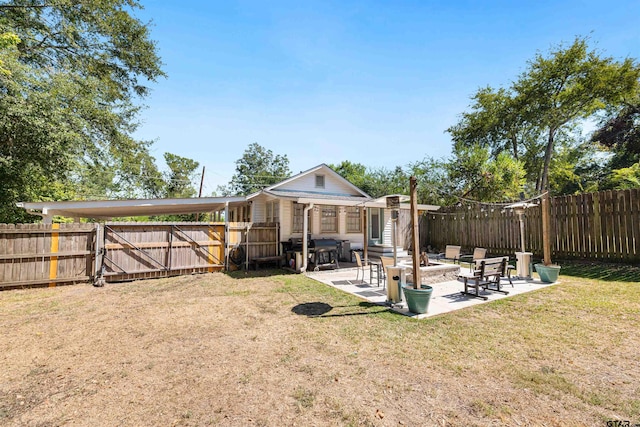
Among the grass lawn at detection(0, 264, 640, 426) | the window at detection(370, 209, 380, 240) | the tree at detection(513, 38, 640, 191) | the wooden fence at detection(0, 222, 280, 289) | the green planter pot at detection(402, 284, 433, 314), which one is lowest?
the grass lawn at detection(0, 264, 640, 426)

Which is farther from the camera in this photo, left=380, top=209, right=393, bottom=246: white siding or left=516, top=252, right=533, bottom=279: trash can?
left=380, top=209, right=393, bottom=246: white siding

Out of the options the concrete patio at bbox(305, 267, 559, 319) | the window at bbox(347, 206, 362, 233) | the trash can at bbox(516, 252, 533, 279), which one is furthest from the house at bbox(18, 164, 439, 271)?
the trash can at bbox(516, 252, 533, 279)

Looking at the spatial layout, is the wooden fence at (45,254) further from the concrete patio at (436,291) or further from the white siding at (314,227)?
the concrete patio at (436,291)

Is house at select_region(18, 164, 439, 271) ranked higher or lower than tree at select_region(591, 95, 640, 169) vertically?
lower

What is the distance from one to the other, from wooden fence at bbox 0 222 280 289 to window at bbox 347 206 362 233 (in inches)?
173

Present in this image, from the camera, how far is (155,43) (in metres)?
13.4

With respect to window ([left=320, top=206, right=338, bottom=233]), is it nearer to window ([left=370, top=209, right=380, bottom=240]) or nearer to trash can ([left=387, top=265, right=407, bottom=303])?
window ([left=370, top=209, right=380, bottom=240])

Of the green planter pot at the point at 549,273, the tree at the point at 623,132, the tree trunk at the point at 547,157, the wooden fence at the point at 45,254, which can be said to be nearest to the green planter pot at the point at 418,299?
the green planter pot at the point at 549,273

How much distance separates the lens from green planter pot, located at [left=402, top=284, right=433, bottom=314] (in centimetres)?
509

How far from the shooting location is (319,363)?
3428 millimetres

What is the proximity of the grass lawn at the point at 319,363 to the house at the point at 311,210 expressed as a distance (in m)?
4.66

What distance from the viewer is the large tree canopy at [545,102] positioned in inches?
684

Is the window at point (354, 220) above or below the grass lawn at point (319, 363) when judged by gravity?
above

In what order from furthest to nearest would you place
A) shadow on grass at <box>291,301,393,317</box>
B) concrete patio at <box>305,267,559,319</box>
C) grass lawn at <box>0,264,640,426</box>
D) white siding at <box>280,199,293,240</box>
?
white siding at <box>280,199,293,240</box>
concrete patio at <box>305,267,559,319</box>
shadow on grass at <box>291,301,393,317</box>
grass lawn at <box>0,264,640,426</box>
